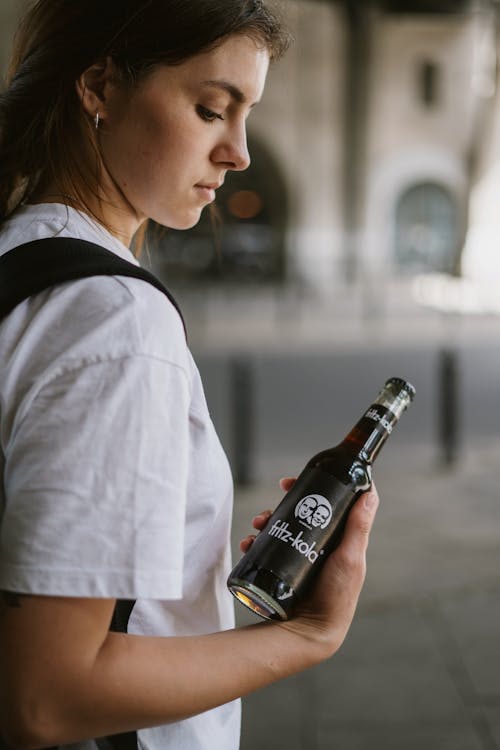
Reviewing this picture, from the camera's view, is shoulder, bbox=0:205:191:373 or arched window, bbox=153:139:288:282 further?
arched window, bbox=153:139:288:282

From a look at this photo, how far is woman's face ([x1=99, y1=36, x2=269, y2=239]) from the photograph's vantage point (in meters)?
Result: 1.02

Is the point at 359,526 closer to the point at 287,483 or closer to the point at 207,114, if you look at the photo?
the point at 287,483

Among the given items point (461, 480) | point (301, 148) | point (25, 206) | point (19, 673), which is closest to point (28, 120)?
point (25, 206)

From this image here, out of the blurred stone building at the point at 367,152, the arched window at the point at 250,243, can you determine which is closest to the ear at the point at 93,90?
the arched window at the point at 250,243

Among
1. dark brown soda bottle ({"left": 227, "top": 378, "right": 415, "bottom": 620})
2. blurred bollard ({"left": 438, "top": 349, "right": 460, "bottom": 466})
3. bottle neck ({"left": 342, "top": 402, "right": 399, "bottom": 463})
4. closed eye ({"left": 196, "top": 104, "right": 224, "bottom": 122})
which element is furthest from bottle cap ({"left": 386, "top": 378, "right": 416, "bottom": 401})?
blurred bollard ({"left": 438, "top": 349, "right": 460, "bottom": 466})

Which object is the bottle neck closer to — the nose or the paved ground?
the nose

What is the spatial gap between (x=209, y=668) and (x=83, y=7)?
0.89 m

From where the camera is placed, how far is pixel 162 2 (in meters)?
1.01

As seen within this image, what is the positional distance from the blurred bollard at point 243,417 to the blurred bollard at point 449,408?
5.42 feet

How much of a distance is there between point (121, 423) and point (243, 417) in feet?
16.2

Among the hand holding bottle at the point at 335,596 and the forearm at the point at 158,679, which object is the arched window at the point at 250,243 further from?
the forearm at the point at 158,679

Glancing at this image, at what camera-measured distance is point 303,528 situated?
109cm

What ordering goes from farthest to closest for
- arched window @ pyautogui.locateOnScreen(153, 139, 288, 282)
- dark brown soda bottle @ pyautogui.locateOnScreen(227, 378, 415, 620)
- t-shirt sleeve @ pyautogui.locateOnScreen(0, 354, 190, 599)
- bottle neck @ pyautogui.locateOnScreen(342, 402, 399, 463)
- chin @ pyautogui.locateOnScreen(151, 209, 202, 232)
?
arched window @ pyautogui.locateOnScreen(153, 139, 288, 282), bottle neck @ pyautogui.locateOnScreen(342, 402, 399, 463), chin @ pyautogui.locateOnScreen(151, 209, 202, 232), dark brown soda bottle @ pyautogui.locateOnScreen(227, 378, 415, 620), t-shirt sleeve @ pyautogui.locateOnScreen(0, 354, 190, 599)

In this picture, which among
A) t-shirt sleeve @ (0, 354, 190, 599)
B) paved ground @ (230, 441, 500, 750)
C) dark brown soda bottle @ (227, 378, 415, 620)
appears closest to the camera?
t-shirt sleeve @ (0, 354, 190, 599)
